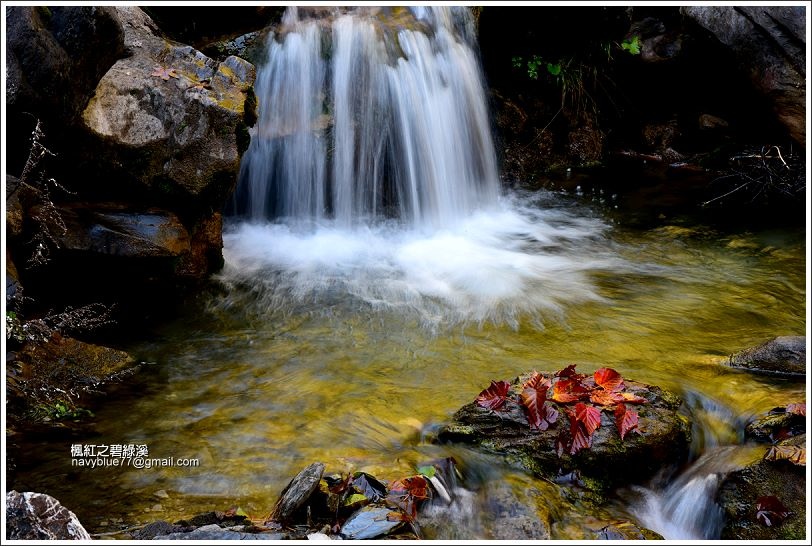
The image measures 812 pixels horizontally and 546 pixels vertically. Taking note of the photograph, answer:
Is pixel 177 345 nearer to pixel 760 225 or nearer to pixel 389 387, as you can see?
pixel 389 387

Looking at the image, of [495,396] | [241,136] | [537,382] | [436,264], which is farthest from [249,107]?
[537,382]

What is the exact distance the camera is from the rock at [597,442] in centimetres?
343

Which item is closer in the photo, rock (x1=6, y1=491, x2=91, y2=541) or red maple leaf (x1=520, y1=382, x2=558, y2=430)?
rock (x1=6, y1=491, x2=91, y2=541)

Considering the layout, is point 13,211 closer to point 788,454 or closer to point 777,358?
point 788,454

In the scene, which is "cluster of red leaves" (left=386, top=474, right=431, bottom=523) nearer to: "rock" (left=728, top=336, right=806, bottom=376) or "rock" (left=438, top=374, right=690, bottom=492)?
"rock" (left=438, top=374, right=690, bottom=492)

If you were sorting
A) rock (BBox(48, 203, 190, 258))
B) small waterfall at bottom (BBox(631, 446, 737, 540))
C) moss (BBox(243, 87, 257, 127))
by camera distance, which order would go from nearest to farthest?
small waterfall at bottom (BBox(631, 446, 737, 540)) < rock (BBox(48, 203, 190, 258)) < moss (BBox(243, 87, 257, 127))

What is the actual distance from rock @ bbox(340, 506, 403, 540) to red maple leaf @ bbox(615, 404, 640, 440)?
1389 mm

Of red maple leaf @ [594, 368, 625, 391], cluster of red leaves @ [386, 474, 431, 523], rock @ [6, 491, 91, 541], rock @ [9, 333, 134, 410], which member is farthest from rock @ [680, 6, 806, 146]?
rock @ [6, 491, 91, 541]

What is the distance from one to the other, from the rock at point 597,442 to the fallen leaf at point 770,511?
52cm

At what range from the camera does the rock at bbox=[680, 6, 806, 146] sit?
7.86m

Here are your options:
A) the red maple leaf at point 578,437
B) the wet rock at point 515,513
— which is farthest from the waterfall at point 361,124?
the wet rock at point 515,513

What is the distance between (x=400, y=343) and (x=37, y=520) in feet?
10.5

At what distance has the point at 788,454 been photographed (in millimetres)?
3199

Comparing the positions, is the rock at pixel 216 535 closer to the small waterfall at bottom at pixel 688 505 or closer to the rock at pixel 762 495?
the small waterfall at bottom at pixel 688 505
